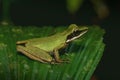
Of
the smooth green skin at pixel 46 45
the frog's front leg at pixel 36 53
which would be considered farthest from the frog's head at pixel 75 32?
the frog's front leg at pixel 36 53

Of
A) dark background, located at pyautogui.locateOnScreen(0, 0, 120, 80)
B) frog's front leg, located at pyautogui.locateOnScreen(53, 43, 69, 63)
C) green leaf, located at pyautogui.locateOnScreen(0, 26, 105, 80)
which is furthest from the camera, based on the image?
dark background, located at pyautogui.locateOnScreen(0, 0, 120, 80)

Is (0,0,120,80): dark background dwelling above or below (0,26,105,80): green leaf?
below

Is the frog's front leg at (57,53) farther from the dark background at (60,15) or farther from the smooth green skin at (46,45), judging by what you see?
the dark background at (60,15)

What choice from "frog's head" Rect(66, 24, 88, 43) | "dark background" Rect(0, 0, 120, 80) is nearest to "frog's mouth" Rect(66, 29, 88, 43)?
"frog's head" Rect(66, 24, 88, 43)

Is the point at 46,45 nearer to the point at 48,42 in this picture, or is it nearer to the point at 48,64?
the point at 48,42

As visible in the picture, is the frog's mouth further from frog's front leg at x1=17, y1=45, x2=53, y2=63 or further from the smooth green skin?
frog's front leg at x1=17, y1=45, x2=53, y2=63

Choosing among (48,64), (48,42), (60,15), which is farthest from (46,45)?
(60,15)

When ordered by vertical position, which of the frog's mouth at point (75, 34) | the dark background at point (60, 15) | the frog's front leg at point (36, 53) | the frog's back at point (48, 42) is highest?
the frog's mouth at point (75, 34)

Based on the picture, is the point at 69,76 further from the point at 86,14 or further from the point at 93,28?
the point at 86,14

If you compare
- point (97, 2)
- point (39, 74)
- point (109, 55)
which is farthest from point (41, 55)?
point (97, 2)
